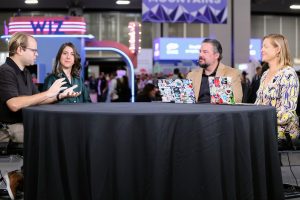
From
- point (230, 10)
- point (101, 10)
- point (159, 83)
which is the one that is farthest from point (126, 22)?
point (159, 83)

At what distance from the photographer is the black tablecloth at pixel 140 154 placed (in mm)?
2283

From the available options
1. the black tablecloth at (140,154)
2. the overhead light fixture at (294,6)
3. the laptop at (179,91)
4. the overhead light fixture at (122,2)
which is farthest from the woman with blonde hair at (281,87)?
the overhead light fixture at (294,6)

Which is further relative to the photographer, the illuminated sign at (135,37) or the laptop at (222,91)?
the illuminated sign at (135,37)

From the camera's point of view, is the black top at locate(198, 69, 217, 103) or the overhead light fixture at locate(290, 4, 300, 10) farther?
the overhead light fixture at locate(290, 4, 300, 10)

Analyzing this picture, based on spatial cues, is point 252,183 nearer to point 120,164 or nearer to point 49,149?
point 120,164

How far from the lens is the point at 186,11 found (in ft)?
23.5

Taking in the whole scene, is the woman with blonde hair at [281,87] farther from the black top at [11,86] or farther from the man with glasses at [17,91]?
the black top at [11,86]

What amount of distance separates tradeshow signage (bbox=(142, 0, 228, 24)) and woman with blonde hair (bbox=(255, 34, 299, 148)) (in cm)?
342

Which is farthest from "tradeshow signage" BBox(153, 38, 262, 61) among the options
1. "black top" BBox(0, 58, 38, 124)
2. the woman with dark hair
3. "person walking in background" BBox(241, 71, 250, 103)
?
"black top" BBox(0, 58, 38, 124)

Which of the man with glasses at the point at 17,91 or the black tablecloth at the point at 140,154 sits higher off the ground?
the man with glasses at the point at 17,91

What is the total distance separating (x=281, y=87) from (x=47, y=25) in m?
6.84

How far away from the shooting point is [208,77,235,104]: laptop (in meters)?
3.23

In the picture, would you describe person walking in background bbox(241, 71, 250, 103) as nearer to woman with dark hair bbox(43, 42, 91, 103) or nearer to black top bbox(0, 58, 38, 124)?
woman with dark hair bbox(43, 42, 91, 103)

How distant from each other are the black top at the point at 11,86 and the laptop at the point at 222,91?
1181 millimetres
